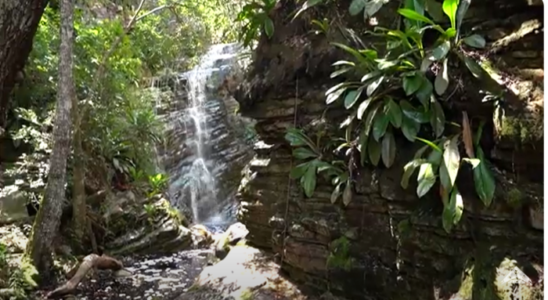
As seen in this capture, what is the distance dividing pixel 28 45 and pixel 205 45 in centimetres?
1169

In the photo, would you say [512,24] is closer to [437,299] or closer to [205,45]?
[437,299]

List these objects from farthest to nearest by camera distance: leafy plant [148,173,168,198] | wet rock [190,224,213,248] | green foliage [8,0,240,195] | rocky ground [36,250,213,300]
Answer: leafy plant [148,173,168,198] → wet rock [190,224,213,248] → green foliage [8,0,240,195] → rocky ground [36,250,213,300]

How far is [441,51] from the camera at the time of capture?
339cm

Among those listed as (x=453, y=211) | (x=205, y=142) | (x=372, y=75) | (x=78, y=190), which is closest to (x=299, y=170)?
(x=372, y=75)

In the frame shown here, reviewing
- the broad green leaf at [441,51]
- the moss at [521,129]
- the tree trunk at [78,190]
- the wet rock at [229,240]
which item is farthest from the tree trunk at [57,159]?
the moss at [521,129]

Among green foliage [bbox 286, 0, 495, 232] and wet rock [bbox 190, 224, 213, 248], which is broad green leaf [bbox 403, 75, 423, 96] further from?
wet rock [bbox 190, 224, 213, 248]

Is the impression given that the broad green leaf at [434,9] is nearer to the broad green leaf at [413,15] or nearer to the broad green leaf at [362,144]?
the broad green leaf at [413,15]

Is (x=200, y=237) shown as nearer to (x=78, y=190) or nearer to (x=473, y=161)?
(x=78, y=190)

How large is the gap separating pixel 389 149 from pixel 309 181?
908 millimetres

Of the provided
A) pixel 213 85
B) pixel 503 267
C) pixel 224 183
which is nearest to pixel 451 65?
pixel 503 267

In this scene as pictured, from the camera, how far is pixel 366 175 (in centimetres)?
412

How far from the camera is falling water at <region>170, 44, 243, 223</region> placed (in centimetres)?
1065

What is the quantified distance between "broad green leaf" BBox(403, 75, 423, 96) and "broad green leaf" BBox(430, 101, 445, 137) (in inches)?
7.3

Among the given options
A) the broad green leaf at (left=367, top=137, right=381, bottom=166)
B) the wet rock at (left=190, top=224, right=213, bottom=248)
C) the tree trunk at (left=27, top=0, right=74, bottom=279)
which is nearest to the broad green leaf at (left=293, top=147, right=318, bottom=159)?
the broad green leaf at (left=367, top=137, right=381, bottom=166)
